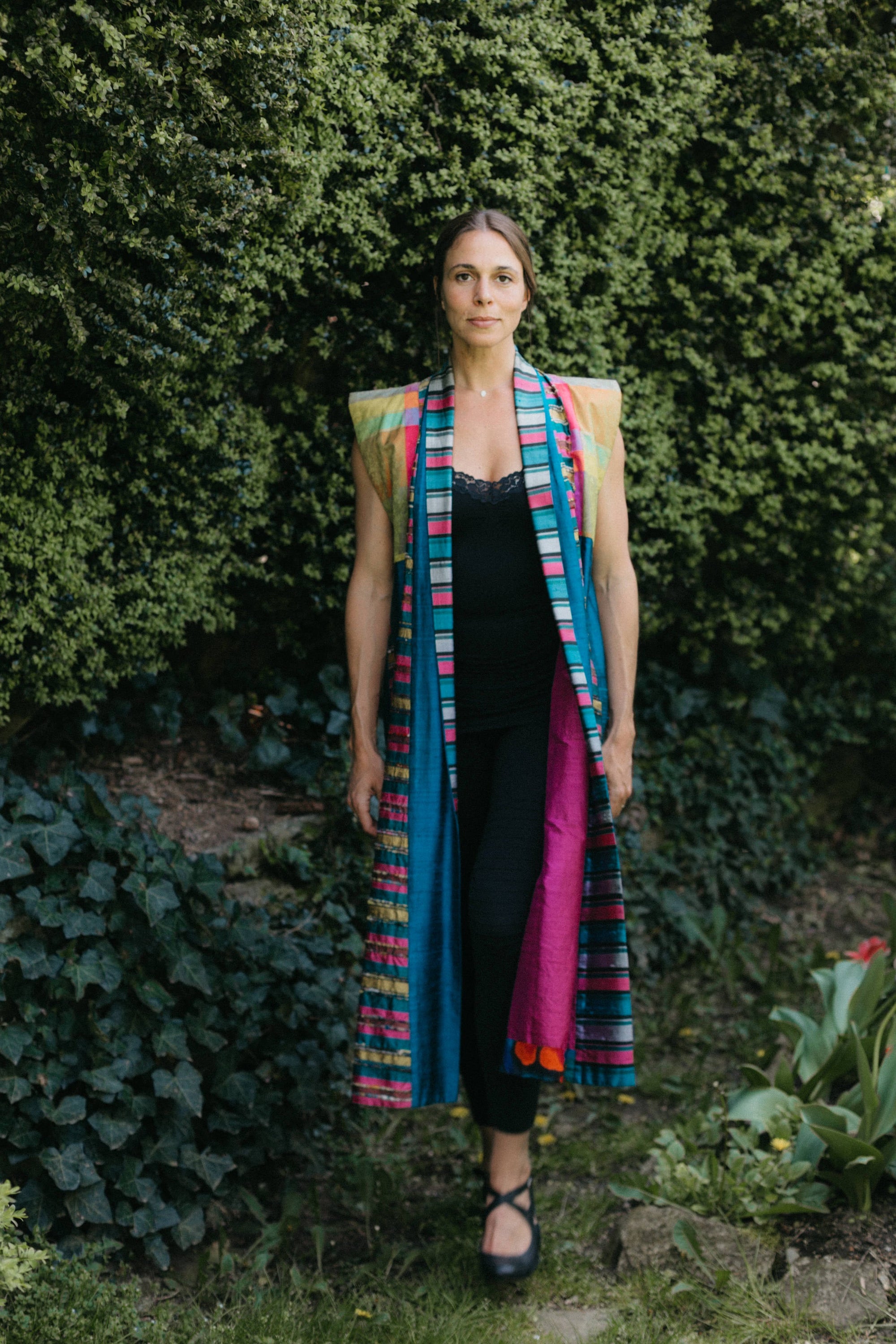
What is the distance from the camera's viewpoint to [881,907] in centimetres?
454

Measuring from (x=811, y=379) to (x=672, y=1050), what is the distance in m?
2.15

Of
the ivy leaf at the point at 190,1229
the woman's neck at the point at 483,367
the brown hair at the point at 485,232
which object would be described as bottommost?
the ivy leaf at the point at 190,1229

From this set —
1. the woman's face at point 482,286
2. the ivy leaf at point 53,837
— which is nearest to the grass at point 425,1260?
the ivy leaf at point 53,837

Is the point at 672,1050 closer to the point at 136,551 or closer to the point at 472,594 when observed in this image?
the point at 472,594

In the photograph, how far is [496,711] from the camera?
95.4 inches

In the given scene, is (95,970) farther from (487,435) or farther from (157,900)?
(487,435)

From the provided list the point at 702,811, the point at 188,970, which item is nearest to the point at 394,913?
the point at 188,970

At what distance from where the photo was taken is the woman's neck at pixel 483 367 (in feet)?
7.82

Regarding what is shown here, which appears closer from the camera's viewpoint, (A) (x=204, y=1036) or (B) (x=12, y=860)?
(B) (x=12, y=860)

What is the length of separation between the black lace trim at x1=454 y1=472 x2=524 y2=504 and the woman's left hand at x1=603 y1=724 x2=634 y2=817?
55cm

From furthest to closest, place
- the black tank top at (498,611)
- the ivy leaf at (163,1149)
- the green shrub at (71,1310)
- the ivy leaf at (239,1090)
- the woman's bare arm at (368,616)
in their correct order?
the ivy leaf at (239,1090), the ivy leaf at (163,1149), the woman's bare arm at (368,616), the black tank top at (498,611), the green shrub at (71,1310)

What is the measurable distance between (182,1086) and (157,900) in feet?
1.37

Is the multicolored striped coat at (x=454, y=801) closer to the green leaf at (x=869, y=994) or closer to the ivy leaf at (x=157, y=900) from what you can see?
the ivy leaf at (x=157, y=900)

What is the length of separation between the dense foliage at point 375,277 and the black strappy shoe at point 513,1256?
4.97ft
